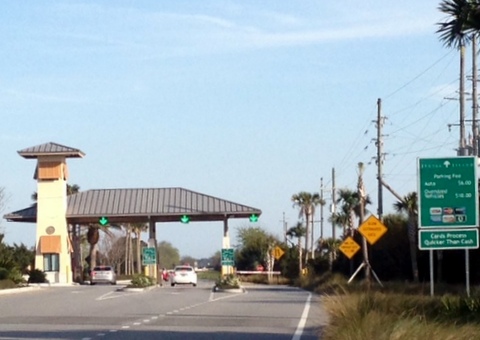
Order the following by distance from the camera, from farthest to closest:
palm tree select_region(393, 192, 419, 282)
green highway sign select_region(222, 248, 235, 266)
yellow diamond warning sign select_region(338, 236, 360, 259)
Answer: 1. green highway sign select_region(222, 248, 235, 266)
2. yellow diamond warning sign select_region(338, 236, 360, 259)
3. palm tree select_region(393, 192, 419, 282)

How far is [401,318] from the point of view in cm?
1622

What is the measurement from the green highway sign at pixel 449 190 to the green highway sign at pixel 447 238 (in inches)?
9.8

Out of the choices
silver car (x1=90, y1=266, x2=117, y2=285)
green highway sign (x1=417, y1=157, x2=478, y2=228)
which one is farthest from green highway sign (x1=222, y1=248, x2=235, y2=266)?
green highway sign (x1=417, y1=157, x2=478, y2=228)

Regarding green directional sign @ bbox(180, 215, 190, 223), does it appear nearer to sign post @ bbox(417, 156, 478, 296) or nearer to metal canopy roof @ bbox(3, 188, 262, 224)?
metal canopy roof @ bbox(3, 188, 262, 224)

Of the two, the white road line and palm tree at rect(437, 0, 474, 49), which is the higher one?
palm tree at rect(437, 0, 474, 49)

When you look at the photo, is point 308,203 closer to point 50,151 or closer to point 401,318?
point 50,151

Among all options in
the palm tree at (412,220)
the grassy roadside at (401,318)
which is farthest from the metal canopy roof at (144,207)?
the grassy roadside at (401,318)

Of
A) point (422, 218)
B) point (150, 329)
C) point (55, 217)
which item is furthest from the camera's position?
point (55, 217)

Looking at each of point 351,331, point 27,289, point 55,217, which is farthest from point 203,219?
point 351,331

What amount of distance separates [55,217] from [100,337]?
1987 inches

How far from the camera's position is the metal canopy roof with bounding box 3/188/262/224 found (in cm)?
6962

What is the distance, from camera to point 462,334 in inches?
572

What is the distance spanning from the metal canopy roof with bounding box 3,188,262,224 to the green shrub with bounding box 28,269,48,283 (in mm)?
5967

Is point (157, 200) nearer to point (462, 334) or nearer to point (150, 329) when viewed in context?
point (150, 329)
